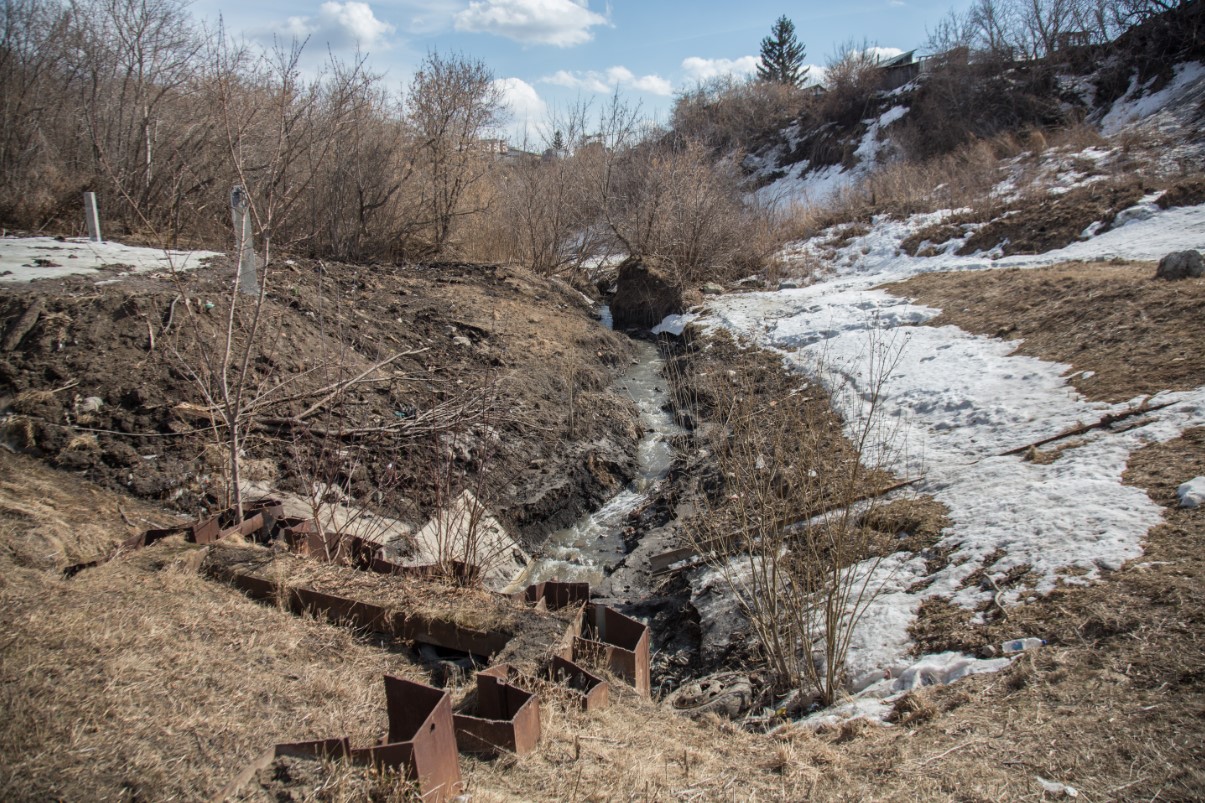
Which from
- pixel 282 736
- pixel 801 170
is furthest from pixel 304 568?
pixel 801 170

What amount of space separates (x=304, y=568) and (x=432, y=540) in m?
1.99

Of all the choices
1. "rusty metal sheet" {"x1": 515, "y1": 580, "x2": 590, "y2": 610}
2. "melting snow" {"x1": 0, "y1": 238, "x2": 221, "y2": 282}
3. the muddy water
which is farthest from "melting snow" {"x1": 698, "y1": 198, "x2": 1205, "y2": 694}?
"melting snow" {"x1": 0, "y1": 238, "x2": 221, "y2": 282}

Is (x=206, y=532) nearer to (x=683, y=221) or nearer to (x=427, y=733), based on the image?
(x=427, y=733)

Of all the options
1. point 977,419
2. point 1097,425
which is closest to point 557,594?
point 1097,425

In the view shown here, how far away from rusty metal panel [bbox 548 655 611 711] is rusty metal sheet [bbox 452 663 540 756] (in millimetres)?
348

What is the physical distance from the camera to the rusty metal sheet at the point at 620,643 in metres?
3.43

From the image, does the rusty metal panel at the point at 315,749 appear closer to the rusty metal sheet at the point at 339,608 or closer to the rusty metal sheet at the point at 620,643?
the rusty metal sheet at the point at 339,608

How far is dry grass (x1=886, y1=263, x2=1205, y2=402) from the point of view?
5715 millimetres

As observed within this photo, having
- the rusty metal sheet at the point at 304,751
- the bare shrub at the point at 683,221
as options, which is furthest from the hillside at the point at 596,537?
the bare shrub at the point at 683,221

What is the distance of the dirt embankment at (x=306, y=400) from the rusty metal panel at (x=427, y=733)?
5.97ft

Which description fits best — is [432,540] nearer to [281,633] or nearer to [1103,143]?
[281,633]

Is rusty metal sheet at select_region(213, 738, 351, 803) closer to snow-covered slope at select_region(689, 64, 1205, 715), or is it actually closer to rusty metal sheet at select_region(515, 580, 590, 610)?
rusty metal sheet at select_region(515, 580, 590, 610)

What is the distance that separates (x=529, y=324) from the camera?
10477 millimetres

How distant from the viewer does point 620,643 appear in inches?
146
